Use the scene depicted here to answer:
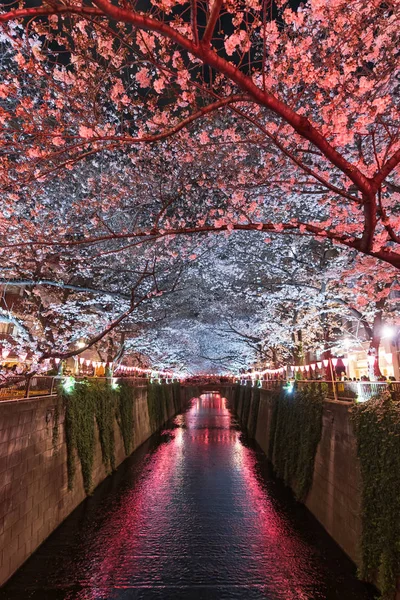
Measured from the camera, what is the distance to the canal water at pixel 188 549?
8.69 meters

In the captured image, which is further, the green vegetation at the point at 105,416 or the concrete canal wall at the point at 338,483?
the green vegetation at the point at 105,416

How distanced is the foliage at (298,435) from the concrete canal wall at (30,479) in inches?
340

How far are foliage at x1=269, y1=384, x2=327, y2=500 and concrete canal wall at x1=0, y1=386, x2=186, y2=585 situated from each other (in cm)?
864

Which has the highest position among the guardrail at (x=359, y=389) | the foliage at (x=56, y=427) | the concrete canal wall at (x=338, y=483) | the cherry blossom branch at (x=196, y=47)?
the cherry blossom branch at (x=196, y=47)

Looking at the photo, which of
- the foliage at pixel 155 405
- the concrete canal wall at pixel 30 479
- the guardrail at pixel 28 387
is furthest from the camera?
the foliage at pixel 155 405

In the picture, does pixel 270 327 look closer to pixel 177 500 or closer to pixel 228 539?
pixel 177 500

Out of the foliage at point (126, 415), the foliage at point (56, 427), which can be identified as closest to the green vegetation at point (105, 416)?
the foliage at point (126, 415)

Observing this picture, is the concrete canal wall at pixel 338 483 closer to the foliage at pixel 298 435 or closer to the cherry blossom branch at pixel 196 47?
the foliage at pixel 298 435

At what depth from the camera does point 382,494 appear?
7609mm

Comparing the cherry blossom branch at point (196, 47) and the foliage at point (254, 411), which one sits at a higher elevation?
the cherry blossom branch at point (196, 47)

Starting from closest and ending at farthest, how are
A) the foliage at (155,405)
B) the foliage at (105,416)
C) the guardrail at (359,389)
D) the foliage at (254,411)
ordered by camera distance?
1. the guardrail at (359,389)
2. the foliage at (105,416)
3. the foliage at (254,411)
4. the foliage at (155,405)

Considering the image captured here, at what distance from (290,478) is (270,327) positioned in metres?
15.6

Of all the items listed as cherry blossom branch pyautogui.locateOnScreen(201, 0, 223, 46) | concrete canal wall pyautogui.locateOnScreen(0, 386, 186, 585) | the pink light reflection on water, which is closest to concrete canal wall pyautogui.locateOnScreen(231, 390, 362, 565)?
the pink light reflection on water

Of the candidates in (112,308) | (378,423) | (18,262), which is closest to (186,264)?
(112,308)
